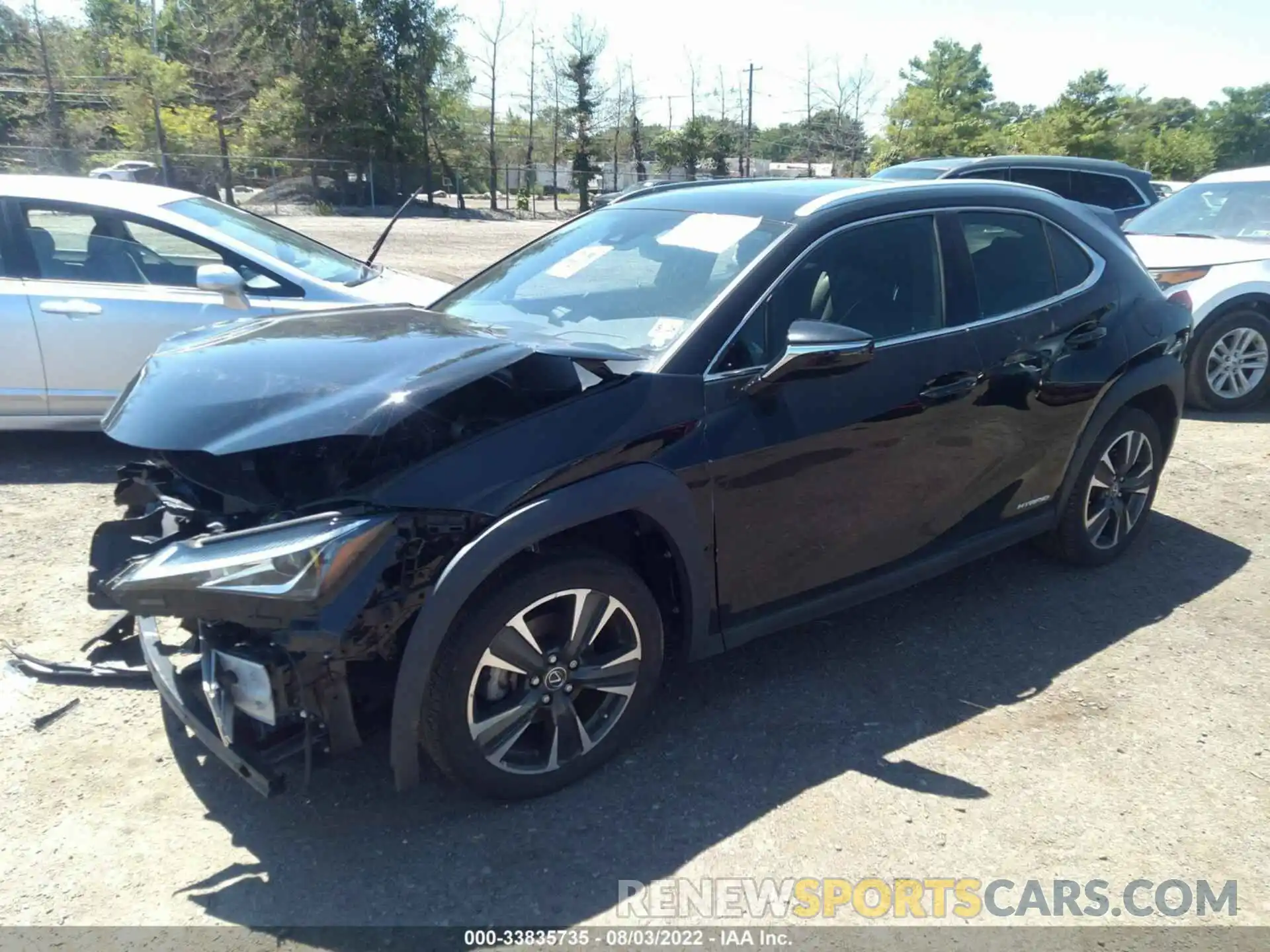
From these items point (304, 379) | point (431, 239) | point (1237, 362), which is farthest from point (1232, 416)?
point (431, 239)

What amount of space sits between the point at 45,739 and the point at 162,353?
1.40 m

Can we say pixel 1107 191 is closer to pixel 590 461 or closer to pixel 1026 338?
pixel 1026 338

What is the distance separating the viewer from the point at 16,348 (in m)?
5.81

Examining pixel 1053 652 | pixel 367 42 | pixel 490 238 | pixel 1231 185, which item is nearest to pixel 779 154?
pixel 367 42

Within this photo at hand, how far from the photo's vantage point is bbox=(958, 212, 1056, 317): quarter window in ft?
13.4

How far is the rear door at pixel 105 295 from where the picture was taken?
5.87m

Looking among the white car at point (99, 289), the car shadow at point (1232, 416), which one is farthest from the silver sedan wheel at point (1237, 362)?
the white car at point (99, 289)

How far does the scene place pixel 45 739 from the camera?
3443mm

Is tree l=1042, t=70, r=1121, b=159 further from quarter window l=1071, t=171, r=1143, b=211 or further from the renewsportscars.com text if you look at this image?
the renewsportscars.com text

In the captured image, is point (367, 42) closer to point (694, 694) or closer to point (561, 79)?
point (561, 79)

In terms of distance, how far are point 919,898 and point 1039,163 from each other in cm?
950

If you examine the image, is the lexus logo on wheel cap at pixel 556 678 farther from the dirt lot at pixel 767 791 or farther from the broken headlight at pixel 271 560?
the broken headlight at pixel 271 560

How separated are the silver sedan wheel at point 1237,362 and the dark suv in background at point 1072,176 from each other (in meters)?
3.16

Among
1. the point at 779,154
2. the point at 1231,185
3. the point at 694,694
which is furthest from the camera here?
the point at 779,154
